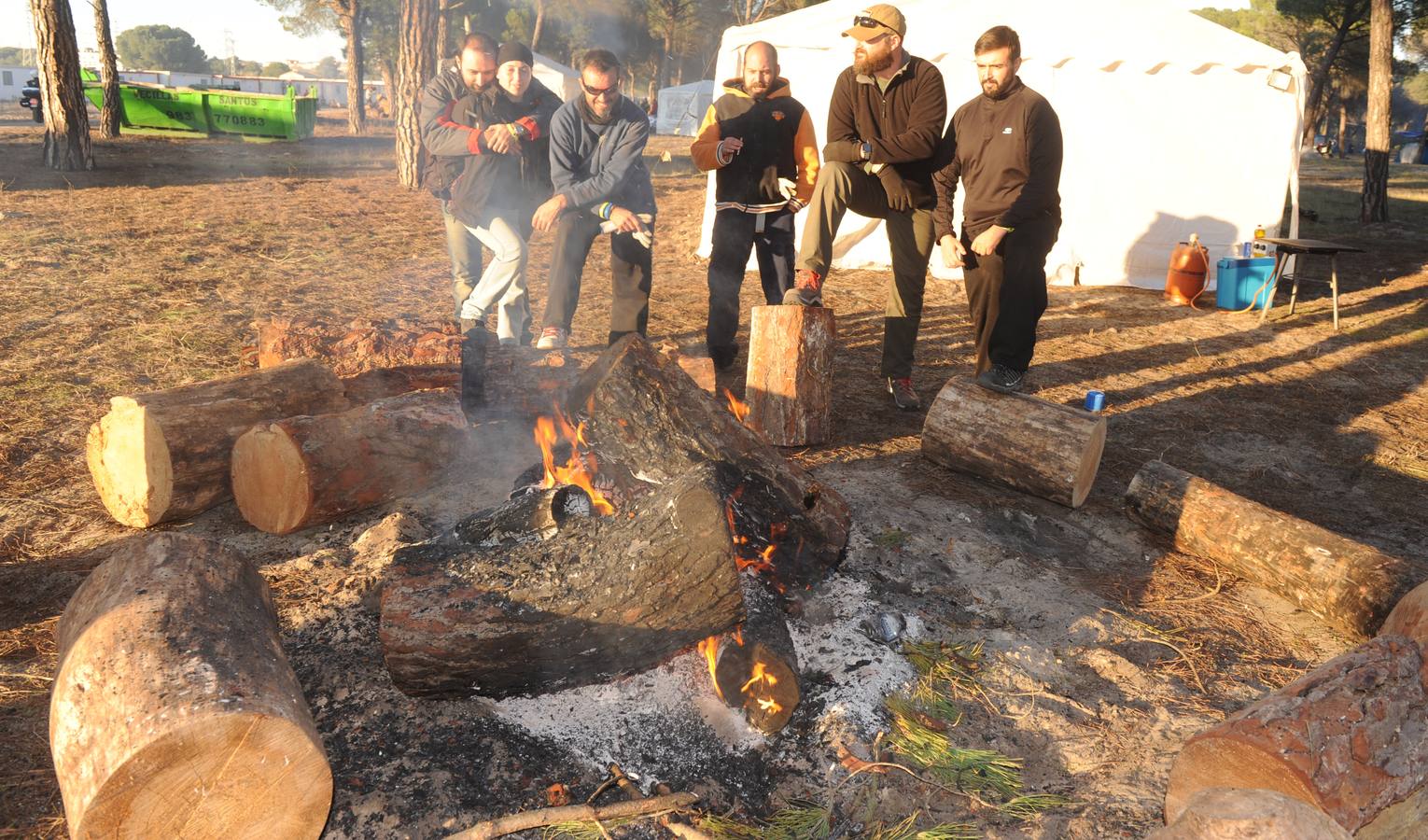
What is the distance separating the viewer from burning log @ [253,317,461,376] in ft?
18.6

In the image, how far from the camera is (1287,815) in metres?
2.00

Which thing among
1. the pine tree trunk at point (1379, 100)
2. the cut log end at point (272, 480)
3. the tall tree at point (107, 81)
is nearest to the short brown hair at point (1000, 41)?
the cut log end at point (272, 480)

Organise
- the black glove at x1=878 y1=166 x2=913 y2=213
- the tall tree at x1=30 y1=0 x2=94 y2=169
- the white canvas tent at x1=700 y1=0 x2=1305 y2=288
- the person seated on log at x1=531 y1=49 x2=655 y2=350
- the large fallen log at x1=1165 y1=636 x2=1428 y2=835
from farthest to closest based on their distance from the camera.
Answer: the tall tree at x1=30 y1=0 x2=94 y2=169
the white canvas tent at x1=700 y1=0 x2=1305 y2=288
the person seated on log at x1=531 y1=49 x2=655 y2=350
the black glove at x1=878 y1=166 x2=913 y2=213
the large fallen log at x1=1165 y1=636 x2=1428 y2=835

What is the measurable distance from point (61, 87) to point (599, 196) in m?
12.8

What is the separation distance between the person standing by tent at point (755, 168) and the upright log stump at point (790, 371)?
35.3 inches

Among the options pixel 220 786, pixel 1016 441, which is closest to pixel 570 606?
pixel 220 786

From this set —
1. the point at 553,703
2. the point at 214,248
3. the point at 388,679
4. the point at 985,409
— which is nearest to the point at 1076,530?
the point at 985,409

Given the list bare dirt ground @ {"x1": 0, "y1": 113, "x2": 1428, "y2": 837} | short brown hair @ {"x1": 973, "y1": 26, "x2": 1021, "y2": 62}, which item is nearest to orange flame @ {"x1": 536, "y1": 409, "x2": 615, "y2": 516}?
bare dirt ground @ {"x1": 0, "y1": 113, "x2": 1428, "y2": 837}

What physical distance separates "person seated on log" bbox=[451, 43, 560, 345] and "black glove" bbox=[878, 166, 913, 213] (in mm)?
2462

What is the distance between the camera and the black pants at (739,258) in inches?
240

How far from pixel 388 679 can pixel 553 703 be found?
607mm

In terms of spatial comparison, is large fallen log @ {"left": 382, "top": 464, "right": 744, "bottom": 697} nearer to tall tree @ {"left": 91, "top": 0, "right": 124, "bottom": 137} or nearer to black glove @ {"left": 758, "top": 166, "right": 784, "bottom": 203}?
black glove @ {"left": 758, "top": 166, "right": 784, "bottom": 203}

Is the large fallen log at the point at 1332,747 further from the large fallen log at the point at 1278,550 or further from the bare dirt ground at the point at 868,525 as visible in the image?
the large fallen log at the point at 1278,550

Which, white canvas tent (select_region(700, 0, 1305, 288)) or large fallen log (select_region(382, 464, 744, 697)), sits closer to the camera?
large fallen log (select_region(382, 464, 744, 697))
